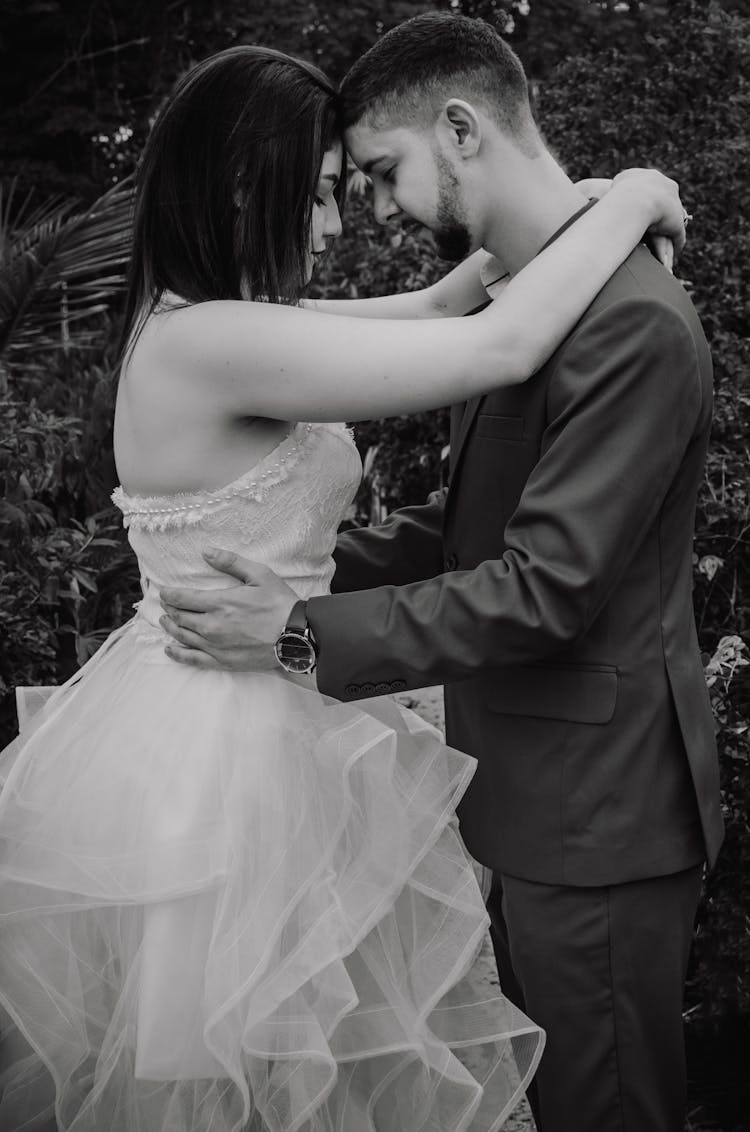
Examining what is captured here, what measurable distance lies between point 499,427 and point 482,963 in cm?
218

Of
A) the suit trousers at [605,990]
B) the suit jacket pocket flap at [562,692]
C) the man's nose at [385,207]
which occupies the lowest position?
the suit trousers at [605,990]

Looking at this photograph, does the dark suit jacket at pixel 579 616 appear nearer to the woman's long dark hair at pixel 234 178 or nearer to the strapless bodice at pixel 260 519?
the strapless bodice at pixel 260 519

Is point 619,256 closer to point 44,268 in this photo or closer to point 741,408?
point 741,408

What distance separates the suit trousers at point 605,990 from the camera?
7.46 ft

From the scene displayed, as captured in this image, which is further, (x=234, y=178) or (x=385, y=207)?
(x=385, y=207)

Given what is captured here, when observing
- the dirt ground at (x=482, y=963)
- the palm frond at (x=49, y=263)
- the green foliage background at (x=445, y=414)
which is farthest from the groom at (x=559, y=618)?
the palm frond at (x=49, y=263)

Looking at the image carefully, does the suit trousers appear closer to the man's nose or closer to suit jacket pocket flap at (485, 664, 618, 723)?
suit jacket pocket flap at (485, 664, 618, 723)

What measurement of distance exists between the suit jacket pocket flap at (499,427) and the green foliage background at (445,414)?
122 cm

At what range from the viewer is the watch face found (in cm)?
220

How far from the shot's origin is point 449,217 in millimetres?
2453

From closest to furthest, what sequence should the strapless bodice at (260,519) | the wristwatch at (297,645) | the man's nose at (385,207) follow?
the wristwatch at (297,645), the strapless bodice at (260,519), the man's nose at (385,207)

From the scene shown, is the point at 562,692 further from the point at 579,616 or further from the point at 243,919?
the point at 243,919

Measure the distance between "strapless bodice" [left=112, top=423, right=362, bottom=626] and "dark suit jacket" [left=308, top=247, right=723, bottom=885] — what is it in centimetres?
21

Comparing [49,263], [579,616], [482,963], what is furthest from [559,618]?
[49,263]
